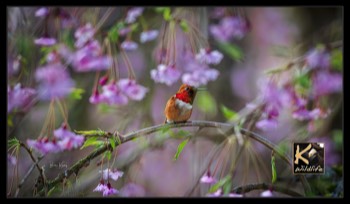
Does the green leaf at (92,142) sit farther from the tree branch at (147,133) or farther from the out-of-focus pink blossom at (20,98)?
the out-of-focus pink blossom at (20,98)

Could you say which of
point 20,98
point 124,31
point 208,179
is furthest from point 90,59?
point 208,179

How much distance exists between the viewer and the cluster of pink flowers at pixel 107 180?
2.93m

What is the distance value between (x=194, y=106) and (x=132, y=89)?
36 cm

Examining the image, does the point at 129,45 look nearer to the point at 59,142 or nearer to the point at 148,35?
the point at 148,35

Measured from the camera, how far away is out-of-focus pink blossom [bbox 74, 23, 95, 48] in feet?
9.66

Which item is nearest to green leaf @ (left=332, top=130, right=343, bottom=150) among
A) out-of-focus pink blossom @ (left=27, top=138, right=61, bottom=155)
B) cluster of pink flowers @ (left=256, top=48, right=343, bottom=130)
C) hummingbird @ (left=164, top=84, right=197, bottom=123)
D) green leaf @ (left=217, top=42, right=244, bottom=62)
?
cluster of pink flowers @ (left=256, top=48, right=343, bottom=130)

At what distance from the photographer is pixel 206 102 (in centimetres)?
295

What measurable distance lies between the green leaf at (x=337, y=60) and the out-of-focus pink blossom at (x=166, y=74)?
2.81 ft

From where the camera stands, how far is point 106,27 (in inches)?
116

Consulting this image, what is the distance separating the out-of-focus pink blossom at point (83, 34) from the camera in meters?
2.95

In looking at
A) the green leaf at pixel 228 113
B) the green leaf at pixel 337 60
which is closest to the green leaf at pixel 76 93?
the green leaf at pixel 228 113

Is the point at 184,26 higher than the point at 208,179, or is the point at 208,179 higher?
the point at 184,26

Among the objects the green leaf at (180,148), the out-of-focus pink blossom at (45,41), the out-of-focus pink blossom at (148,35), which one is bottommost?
the green leaf at (180,148)

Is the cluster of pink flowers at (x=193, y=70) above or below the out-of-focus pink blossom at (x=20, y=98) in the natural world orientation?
above
